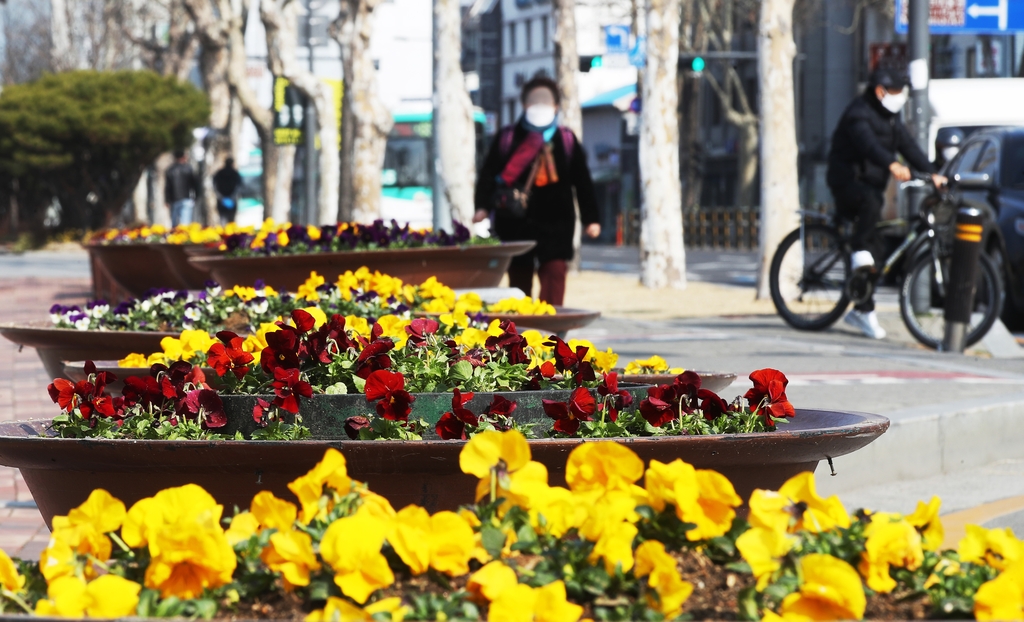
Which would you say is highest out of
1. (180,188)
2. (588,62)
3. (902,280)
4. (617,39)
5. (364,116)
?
(617,39)

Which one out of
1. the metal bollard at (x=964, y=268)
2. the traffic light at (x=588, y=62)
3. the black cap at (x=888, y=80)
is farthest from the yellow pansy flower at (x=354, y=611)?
the traffic light at (x=588, y=62)

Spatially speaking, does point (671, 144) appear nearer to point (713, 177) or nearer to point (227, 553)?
point (227, 553)

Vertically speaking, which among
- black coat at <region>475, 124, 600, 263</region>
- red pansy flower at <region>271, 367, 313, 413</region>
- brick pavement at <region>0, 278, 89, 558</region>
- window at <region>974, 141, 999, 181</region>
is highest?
window at <region>974, 141, 999, 181</region>

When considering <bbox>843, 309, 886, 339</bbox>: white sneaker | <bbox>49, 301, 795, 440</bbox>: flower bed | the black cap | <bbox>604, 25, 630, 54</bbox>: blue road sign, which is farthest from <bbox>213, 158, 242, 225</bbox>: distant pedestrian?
<bbox>49, 301, 795, 440</bbox>: flower bed

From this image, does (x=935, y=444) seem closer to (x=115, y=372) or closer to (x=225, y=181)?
(x=115, y=372)

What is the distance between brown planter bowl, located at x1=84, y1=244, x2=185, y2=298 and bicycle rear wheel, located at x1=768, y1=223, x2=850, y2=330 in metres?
4.41

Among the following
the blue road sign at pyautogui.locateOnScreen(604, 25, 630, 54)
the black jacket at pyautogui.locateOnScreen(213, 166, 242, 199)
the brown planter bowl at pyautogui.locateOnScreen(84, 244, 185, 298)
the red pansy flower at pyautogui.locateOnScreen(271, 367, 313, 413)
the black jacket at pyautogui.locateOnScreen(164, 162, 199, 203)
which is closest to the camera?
the red pansy flower at pyautogui.locateOnScreen(271, 367, 313, 413)

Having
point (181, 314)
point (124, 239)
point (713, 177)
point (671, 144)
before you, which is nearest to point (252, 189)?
point (713, 177)

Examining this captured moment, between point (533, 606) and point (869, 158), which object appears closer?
point (533, 606)

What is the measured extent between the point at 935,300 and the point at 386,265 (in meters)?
5.05

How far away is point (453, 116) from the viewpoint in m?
17.3

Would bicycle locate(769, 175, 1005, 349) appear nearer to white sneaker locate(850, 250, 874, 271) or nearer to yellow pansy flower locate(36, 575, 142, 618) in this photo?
white sneaker locate(850, 250, 874, 271)

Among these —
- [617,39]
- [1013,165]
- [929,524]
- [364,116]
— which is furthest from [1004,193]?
[617,39]

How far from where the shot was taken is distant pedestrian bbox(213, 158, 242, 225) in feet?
106
